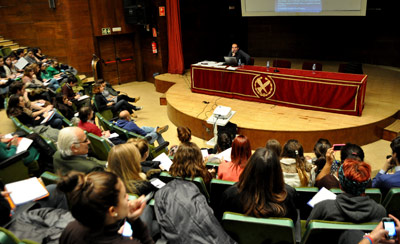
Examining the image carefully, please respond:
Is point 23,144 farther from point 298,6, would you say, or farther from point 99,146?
point 298,6

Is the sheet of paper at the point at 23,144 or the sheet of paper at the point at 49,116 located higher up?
the sheet of paper at the point at 23,144

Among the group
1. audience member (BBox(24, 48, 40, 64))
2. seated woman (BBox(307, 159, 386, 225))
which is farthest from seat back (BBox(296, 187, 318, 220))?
audience member (BBox(24, 48, 40, 64))

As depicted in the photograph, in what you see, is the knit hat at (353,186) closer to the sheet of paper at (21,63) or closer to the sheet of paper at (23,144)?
the sheet of paper at (23,144)

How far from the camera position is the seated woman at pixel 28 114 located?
15.5 ft

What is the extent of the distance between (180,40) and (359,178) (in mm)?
7653

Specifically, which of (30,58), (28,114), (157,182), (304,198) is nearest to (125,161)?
(157,182)

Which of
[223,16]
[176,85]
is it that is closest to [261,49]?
[223,16]

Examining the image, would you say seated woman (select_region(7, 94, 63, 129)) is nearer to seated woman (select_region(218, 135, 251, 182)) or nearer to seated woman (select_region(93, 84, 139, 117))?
seated woman (select_region(93, 84, 139, 117))

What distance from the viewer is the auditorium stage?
5.39m

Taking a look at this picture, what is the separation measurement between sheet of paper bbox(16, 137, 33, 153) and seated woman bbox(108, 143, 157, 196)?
5.40 feet

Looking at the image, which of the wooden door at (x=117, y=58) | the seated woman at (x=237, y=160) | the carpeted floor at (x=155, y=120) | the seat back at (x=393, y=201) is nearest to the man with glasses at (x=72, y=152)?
the seated woman at (x=237, y=160)

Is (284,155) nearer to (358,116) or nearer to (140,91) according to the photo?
(358,116)

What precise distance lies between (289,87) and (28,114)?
446cm

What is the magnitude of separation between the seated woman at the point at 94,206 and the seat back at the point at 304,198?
1607 mm
